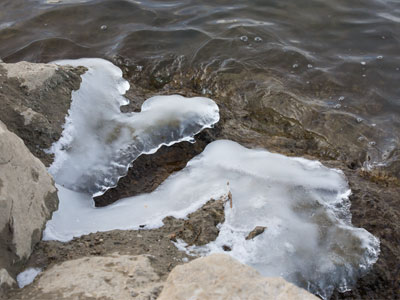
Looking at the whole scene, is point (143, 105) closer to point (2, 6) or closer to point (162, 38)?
point (162, 38)

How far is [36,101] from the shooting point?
3.29m

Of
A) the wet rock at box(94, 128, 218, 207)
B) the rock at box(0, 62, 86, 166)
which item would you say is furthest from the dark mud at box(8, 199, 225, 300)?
the rock at box(0, 62, 86, 166)

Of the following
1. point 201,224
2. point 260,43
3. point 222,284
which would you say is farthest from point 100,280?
point 260,43

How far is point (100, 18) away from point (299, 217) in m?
4.24

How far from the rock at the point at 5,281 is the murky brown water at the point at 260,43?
290 centimetres

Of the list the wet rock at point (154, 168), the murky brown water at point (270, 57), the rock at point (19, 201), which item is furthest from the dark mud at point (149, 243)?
the murky brown water at point (270, 57)

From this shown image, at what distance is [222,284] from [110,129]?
1985 mm

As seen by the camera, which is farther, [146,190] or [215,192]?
[146,190]

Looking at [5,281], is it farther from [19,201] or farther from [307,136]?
[307,136]

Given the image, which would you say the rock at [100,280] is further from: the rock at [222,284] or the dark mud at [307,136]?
the dark mud at [307,136]

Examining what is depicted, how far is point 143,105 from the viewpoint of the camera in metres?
3.94

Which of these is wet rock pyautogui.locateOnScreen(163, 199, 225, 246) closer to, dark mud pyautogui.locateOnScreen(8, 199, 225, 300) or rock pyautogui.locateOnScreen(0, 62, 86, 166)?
dark mud pyautogui.locateOnScreen(8, 199, 225, 300)

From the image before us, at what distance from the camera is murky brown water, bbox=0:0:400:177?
14.9 ft

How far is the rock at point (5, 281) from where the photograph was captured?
208 centimetres
